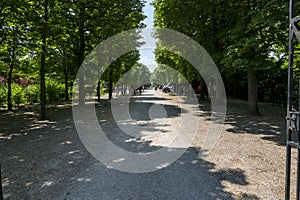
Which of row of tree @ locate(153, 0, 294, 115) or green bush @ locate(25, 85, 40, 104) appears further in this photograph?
green bush @ locate(25, 85, 40, 104)

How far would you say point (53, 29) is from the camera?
1206 cm

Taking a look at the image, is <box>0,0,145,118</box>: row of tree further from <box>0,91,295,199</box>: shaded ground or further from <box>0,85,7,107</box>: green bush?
<box>0,91,295,199</box>: shaded ground

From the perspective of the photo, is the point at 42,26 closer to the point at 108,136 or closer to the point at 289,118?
the point at 108,136

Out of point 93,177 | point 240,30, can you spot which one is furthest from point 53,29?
point 93,177

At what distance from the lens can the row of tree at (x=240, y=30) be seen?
26.8 ft

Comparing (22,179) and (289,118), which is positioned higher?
(289,118)

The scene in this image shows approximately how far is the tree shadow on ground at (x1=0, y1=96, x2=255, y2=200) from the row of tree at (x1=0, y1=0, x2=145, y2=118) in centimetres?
547

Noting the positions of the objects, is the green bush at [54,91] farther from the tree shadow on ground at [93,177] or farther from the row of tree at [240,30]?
the tree shadow on ground at [93,177]

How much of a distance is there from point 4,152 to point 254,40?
27.3 ft

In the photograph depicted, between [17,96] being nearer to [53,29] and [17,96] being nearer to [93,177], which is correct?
[53,29]

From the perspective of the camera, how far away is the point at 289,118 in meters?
2.34

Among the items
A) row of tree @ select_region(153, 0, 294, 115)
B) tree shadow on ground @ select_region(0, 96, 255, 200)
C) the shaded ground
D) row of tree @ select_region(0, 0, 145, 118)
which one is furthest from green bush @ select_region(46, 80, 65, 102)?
tree shadow on ground @ select_region(0, 96, 255, 200)

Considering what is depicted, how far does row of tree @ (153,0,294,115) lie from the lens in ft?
26.8

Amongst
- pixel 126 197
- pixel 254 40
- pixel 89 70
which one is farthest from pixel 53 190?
pixel 89 70
